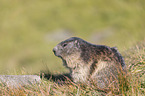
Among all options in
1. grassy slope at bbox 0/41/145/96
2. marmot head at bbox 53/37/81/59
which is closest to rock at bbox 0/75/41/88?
grassy slope at bbox 0/41/145/96

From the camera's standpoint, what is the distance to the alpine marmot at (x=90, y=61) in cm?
482

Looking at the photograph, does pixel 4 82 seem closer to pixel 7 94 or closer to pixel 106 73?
pixel 7 94

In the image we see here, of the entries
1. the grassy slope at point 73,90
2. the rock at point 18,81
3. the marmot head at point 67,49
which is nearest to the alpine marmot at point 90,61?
the marmot head at point 67,49

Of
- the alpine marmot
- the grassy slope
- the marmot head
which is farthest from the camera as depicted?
the marmot head

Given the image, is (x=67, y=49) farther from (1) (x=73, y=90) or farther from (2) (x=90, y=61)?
(1) (x=73, y=90)

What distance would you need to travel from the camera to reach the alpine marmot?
4.82 meters

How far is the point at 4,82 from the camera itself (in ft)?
18.0

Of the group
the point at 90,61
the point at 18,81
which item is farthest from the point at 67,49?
the point at 18,81

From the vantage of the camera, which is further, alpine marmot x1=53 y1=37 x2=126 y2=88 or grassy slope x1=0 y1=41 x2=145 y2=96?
alpine marmot x1=53 y1=37 x2=126 y2=88

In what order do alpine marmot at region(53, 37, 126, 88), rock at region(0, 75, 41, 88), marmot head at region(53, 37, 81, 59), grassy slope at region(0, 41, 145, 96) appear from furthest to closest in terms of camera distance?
rock at region(0, 75, 41, 88)
marmot head at region(53, 37, 81, 59)
alpine marmot at region(53, 37, 126, 88)
grassy slope at region(0, 41, 145, 96)

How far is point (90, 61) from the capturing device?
503 centimetres

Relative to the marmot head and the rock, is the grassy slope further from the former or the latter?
the marmot head

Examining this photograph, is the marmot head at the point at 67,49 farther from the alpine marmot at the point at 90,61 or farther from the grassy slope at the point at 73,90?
the grassy slope at the point at 73,90

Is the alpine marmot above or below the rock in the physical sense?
above
